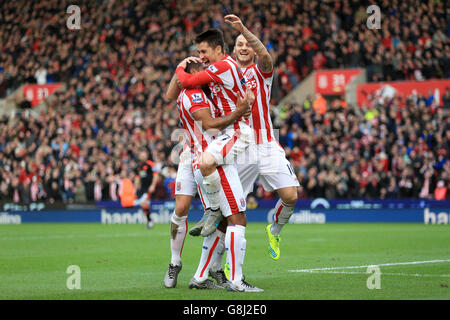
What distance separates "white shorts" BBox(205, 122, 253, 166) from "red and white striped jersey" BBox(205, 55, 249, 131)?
12 cm

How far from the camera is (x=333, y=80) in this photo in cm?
2930

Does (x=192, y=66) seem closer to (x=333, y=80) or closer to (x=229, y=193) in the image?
(x=229, y=193)

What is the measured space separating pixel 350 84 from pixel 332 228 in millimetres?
8379

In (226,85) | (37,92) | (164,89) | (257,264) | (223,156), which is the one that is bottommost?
(257,264)

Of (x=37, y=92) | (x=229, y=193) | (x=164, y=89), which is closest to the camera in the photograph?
(x=229, y=193)

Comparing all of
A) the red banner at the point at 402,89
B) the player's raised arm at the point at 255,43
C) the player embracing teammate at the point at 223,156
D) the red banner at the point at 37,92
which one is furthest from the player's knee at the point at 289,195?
the red banner at the point at 37,92

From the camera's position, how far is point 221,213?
8.65 metres

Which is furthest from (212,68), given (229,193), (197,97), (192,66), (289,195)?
(289,195)

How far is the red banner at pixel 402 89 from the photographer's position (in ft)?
88.0

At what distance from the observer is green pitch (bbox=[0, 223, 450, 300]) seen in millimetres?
8344

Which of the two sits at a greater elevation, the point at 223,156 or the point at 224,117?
the point at 224,117

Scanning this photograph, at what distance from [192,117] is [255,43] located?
1100 mm

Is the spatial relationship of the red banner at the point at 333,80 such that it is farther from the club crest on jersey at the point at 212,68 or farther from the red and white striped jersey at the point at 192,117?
the club crest on jersey at the point at 212,68
